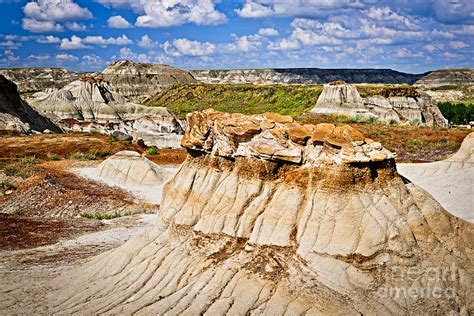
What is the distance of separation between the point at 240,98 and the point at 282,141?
108 m

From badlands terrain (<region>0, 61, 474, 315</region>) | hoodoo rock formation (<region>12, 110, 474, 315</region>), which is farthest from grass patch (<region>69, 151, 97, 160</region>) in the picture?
hoodoo rock formation (<region>12, 110, 474, 315</region>)

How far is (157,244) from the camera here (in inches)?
439

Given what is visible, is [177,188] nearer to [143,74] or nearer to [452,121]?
[452,121]

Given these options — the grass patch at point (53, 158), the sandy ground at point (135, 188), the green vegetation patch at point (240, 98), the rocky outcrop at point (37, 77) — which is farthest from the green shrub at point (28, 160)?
the rocky outcrop at point (37, 77)

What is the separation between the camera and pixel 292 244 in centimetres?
934

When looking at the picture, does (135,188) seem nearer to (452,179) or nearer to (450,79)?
(452,179)

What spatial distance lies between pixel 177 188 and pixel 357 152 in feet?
15.1

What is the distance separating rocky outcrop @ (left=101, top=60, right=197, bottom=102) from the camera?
5625 inches

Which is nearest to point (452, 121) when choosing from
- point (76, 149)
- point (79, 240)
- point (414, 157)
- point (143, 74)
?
point (414, 157)

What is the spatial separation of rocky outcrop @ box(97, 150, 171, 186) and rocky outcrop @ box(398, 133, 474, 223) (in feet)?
43.2

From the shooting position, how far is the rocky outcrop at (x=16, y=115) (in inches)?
1970

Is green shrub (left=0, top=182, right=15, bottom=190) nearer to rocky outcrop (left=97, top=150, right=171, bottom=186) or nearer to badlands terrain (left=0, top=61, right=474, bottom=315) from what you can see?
rocky outcrop (left=97, top=150, right=171, bottom=186)

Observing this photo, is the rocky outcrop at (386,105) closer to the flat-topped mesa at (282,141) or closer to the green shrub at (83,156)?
the green shrub at (83,156)

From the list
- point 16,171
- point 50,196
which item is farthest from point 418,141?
point 16,171
